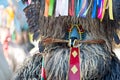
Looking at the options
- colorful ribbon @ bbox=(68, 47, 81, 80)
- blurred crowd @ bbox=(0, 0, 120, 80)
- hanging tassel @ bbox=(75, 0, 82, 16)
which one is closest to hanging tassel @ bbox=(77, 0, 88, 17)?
hanging tassel @ bbox=(75, 0, 82, 16)

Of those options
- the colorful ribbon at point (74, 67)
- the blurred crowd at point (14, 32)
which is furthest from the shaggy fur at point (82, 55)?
the blurred crowd at point (14, 32)

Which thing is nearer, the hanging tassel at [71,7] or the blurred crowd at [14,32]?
the hanging tassel at [71,7]

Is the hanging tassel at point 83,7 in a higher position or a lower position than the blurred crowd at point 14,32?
higher

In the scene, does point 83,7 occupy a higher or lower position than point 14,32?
higher

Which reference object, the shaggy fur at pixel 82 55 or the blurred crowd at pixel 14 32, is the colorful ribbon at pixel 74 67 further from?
the blurred crowd at pixel 14 32

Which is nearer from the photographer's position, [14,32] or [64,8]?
[64,8]

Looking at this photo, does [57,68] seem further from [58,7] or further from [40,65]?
[58,7]

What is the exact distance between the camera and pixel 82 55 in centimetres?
102

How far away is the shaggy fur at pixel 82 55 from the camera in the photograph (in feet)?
3.33

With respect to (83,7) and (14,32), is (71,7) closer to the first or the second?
(83,7)

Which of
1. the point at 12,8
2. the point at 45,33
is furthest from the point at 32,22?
the point at 12,8

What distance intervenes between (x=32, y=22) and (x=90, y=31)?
0.57ft

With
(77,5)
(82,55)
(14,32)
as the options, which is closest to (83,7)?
(77,5)

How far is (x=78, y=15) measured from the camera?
1.01 meters
